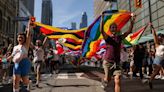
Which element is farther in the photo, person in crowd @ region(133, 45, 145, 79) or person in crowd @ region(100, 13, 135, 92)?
person in crowd @ region(133, 45, 145, 79)

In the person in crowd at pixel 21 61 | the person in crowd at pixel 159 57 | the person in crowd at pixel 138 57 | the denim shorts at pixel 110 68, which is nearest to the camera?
the denim shorts at pixel 110 68

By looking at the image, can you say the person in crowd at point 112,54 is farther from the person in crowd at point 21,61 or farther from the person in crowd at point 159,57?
the person in crowd at point 159,57

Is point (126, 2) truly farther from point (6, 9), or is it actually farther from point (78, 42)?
point (78, 42)

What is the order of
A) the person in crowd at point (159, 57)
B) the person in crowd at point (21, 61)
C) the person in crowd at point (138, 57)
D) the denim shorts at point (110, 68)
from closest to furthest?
the denim shorts at point (110, 68) → the person in crowd at point (21, 61) → the person in crowd at point (159, 57) → the person in crowd at point (138, 57)

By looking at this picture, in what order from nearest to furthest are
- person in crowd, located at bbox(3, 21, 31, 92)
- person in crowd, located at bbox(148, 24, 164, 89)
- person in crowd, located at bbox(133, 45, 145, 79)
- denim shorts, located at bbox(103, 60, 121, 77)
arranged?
1. denim shorts, located at bbox(103, 60, 121, 77)
2. person in crowd, located at bbox(3, 21, 31, 92)
3. person in crowd, located at bbox(148, 24, 164, 89)
4. person in crowd, located at bbox(133, 45, 145, 79)

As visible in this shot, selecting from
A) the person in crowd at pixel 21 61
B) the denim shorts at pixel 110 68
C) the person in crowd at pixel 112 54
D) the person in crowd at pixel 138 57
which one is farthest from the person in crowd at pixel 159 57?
the person in crowd at pixel 21 61

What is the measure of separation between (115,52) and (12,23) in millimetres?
62082

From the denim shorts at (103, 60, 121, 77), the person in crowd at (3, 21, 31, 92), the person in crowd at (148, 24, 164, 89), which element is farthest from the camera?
the person in crowd at (148, 24, 164, 89)

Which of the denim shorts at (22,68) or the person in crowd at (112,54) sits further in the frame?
the denim shorts at (22,68)

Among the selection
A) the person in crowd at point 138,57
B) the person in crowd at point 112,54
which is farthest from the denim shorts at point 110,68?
the person in crowd at point 138,57

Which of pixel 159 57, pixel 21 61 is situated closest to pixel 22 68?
pixel 21 61

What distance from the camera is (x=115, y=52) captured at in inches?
277

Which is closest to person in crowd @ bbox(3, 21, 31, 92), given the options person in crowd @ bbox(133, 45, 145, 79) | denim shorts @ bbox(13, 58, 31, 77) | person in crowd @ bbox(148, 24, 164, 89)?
denim shorts @ bbox(13, 58, 31, 77)

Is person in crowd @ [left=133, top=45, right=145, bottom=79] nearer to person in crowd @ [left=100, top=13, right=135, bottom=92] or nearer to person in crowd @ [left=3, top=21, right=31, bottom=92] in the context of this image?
person in crowd @ [left=100, top=13, right=135, bottom=92]
